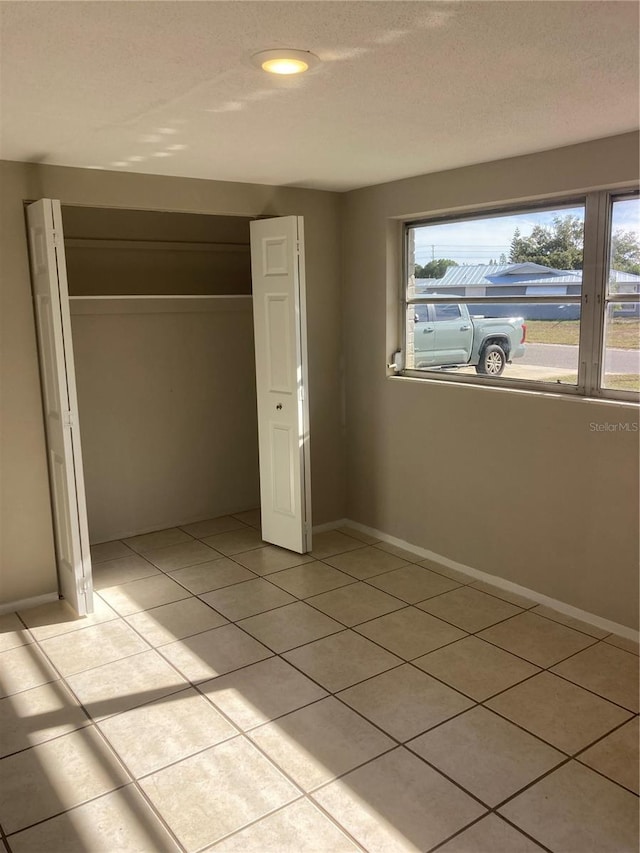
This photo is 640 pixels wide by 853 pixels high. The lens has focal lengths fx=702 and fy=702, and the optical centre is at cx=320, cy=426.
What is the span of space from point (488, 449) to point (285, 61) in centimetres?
247

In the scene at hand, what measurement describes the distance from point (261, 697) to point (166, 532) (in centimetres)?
230

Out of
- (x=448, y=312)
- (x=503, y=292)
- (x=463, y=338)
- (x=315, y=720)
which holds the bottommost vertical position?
(x=315, y=720)

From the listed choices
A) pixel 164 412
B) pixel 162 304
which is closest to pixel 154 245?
pixel 162 304

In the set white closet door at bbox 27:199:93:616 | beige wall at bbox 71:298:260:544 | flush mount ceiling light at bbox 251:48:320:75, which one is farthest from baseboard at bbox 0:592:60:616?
flush mount ceiling light at bbox 251:48:320:75

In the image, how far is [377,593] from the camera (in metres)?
3.90

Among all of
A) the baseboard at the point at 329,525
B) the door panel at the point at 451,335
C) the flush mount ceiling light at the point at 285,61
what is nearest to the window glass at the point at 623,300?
the door panel at the point at 451,335

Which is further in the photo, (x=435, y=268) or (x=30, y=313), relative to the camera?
(x=435, y=268)

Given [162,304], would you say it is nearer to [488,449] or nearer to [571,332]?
[488,449]

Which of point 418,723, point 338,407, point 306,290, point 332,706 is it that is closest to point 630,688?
point 418,723

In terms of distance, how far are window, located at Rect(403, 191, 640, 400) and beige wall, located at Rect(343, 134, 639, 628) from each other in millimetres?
129

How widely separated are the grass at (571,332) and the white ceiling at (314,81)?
0.85m

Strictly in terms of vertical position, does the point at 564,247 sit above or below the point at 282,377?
above

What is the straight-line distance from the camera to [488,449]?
12.8 feet

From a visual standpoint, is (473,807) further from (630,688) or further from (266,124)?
(266,124)
